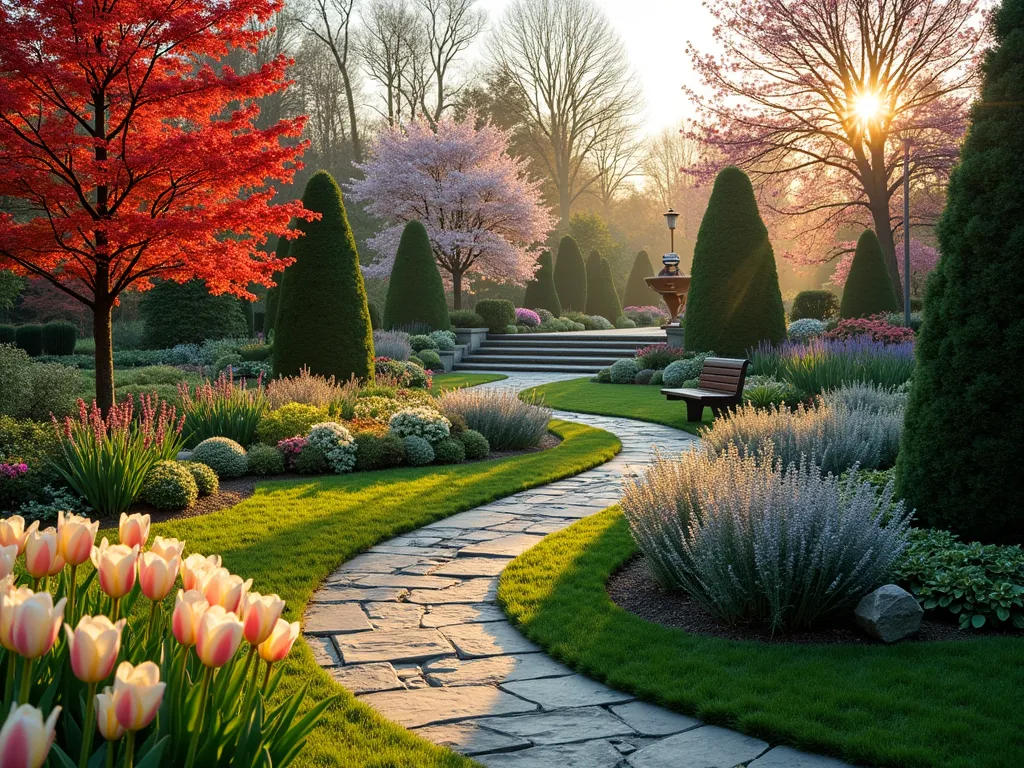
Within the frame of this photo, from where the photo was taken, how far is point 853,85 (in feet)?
69.9

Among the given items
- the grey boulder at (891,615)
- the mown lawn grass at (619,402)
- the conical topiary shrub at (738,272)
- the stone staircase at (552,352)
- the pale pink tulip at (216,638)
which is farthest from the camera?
the stone staircase at (552,352)

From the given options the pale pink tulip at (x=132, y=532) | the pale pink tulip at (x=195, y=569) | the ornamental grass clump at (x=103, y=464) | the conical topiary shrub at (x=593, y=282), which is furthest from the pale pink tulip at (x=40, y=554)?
the conical topiary shrub at (x=593, y=282)

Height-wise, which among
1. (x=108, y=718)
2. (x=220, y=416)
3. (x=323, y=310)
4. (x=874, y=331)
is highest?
(x=323, y=310)

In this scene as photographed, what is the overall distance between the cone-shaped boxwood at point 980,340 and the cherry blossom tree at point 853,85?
17.6m

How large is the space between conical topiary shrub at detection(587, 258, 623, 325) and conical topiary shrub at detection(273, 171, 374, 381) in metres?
24.9

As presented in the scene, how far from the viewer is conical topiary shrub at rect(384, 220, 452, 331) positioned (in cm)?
2323

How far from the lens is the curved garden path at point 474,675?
10.1ft

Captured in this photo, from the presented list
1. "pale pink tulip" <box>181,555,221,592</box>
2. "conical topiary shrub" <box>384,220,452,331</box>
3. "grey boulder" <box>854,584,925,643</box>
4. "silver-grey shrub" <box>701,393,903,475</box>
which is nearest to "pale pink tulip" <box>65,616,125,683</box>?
"pale pink tulip" <box>181,555,221,592</box>

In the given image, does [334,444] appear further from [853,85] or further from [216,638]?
[853,85]

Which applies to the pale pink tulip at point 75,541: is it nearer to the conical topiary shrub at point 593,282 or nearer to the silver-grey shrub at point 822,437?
the silver-grey shrub at point 822,437

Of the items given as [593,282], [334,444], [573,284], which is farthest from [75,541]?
[593,282]

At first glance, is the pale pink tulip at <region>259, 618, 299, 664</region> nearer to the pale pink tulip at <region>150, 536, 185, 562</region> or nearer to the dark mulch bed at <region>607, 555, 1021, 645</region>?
the pale pink tulip at <region>150, 536, 185, 562</region>

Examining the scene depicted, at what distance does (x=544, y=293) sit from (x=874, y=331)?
18399mm

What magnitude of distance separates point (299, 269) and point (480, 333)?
40.3ft
